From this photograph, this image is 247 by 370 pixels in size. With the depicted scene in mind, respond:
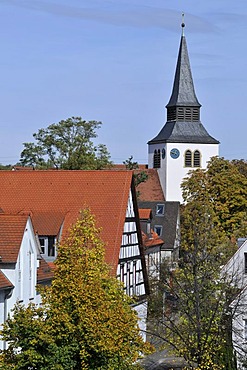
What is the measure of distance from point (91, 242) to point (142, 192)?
295ft

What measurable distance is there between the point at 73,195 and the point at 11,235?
533 inches

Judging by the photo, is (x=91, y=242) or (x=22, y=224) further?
(x=22, y=224)

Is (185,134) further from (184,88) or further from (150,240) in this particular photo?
(150,240)

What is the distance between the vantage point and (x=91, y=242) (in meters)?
21.5

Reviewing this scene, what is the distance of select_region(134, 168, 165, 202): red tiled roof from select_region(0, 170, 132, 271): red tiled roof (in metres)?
67.2

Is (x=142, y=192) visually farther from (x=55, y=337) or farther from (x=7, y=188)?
(x=55, y=337)

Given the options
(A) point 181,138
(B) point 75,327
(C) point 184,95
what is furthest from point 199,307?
→ (C) point 184,95

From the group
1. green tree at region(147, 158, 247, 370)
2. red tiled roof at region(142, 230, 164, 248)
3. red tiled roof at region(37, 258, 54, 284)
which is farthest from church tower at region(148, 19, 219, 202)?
red tiled roof at region(37, 258, 54, 284)

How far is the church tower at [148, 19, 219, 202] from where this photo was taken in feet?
355

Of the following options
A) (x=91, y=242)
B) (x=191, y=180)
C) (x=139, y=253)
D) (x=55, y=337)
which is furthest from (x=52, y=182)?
(x=191, y=180)

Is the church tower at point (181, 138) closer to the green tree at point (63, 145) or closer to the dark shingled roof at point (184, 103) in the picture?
the dark shingled roof at point (184, 103)

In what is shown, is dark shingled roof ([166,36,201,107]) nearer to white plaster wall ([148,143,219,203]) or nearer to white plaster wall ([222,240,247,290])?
white plaster wall ([148,143,219,203])

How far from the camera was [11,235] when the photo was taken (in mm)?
27641

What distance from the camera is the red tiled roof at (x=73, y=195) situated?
39219 mm
